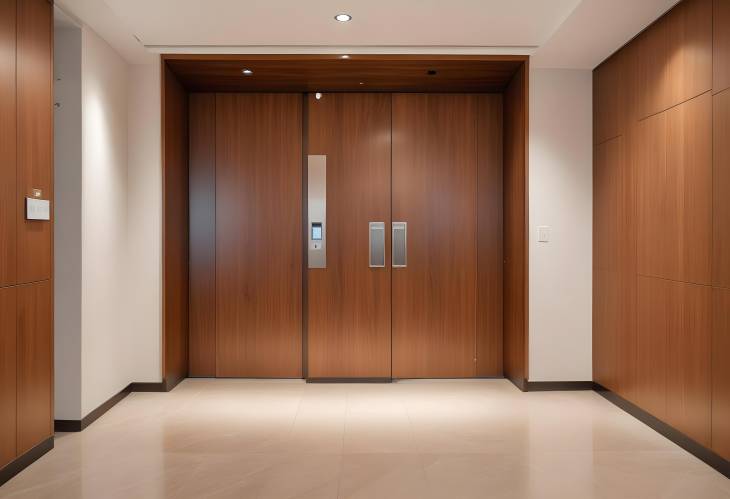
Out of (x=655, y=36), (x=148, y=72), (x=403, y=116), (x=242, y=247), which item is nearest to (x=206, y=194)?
(x=242, y=247)

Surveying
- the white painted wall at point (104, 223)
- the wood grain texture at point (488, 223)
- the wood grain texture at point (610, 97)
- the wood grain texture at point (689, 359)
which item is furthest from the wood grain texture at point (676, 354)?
the white painted wall at point (104, 223)

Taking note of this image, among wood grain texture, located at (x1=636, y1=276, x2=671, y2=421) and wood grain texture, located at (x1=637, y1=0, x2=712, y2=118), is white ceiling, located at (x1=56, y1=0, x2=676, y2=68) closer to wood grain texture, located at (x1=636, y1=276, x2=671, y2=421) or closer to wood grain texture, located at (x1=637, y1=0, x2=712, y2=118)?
wood grain texture, located at (x1=637, y1=0, x2=712, y2=118)

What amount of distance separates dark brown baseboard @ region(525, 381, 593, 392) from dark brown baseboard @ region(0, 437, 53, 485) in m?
3.87

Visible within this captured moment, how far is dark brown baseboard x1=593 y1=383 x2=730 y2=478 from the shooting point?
355cm

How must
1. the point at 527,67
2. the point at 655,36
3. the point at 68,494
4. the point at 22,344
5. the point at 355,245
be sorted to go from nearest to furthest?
the point at 68,494, the point at 22,344, the point at 655,36, the point at 527,67, the point at 355,245

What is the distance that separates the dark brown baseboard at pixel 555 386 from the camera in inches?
213

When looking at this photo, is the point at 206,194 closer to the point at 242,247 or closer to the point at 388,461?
the point at 242,247

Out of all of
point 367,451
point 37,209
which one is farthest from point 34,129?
point 367,451

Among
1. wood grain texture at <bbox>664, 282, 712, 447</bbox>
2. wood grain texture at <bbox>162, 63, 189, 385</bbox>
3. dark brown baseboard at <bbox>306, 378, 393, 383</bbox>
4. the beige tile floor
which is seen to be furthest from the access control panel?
wood grain texture at <bbox>664, 282, 712, 447</bbox>

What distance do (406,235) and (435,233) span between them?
0.96 feet

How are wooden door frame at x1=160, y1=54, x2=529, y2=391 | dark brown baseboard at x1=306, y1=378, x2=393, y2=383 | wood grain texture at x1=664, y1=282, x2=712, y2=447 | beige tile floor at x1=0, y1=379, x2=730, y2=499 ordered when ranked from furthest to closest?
dark brown baseboard at x1=306, y1=378, x2=393, y2=383, wooden door frame at x1=160, y1=54, x2=529, y2=391, wood grain texture at x1=664, y1=282, x2=712, y2=447, beige tile floor at x1=0, y1=379, x2=730, y2=499

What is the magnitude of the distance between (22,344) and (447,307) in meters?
3.76

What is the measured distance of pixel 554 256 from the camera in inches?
213

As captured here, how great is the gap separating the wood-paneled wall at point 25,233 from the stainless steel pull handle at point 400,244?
10.3 ft
